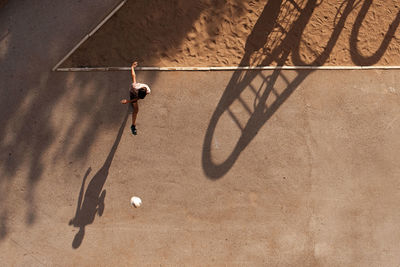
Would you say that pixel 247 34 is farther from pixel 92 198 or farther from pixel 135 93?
pixel 92 198

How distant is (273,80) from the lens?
279 inches

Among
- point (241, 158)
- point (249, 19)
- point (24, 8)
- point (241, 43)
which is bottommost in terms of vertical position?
point (241, 158)

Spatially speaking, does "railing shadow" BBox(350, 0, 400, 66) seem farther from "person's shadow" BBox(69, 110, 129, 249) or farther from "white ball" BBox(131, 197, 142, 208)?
"white ball" BBox(131, 197, 142, 208)

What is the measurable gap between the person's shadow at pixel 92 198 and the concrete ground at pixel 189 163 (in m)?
0.02

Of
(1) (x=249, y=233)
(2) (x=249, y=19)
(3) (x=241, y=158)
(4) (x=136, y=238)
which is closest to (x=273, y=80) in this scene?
(2) (x=249, y=19)

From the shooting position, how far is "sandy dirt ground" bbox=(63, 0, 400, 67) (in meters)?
6.93

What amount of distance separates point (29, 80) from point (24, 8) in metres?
1.70

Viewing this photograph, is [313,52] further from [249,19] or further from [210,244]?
[210,244]

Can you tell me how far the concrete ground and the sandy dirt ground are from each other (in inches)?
16.4

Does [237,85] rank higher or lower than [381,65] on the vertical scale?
lower

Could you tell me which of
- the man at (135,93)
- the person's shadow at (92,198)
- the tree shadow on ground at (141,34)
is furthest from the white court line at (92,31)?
the person's shadow at (92,198)

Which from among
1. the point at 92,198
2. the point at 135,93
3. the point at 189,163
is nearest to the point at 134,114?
the point at 135,93

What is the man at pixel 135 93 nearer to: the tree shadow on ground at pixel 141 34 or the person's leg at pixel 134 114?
the person's leg at pixel 134 114

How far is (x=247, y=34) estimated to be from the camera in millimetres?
7094
